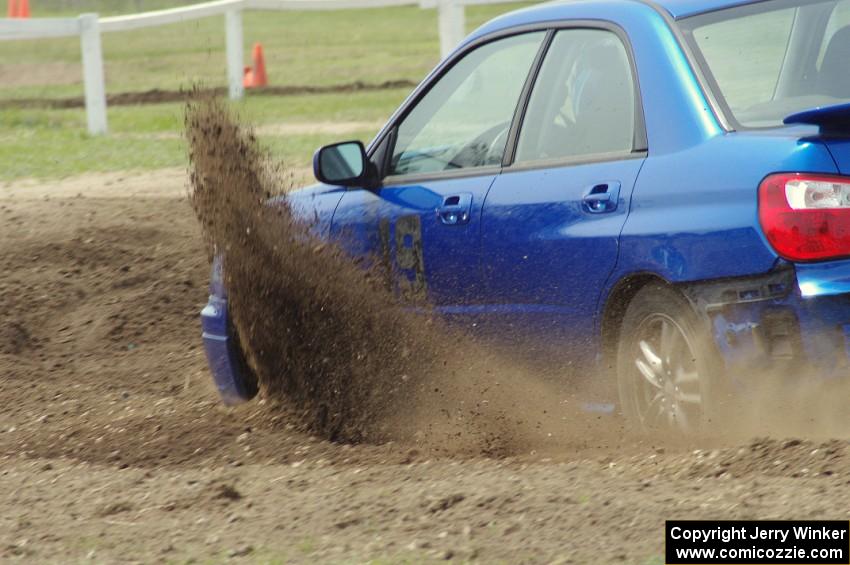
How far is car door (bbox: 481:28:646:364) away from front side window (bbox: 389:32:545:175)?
0.57 feet

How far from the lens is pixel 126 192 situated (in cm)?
1410

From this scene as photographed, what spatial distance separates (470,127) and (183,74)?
1994 cm

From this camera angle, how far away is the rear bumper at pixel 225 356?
7.68 m

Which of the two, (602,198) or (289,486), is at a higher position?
(602,198)

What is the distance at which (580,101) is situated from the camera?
21.0 feet

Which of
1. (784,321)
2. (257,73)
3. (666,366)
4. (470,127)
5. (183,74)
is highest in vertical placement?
(183,74)

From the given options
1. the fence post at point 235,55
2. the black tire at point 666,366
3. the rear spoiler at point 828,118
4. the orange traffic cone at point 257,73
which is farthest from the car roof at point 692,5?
the orange traffic cone at point 257,73

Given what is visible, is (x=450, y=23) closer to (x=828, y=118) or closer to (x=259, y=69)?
(x=259, y=69)

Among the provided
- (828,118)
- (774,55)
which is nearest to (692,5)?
(774,55)

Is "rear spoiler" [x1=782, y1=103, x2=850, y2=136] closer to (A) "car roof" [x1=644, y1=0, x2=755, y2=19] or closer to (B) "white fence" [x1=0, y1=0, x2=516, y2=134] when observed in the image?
(A) "car roof" [x1=644, y1=0, x2=755, y2=19]

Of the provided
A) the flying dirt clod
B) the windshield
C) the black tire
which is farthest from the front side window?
the black tire

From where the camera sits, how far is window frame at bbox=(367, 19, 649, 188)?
608 cm

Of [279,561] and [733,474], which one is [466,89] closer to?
[733,474]

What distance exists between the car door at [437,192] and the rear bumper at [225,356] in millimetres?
711
